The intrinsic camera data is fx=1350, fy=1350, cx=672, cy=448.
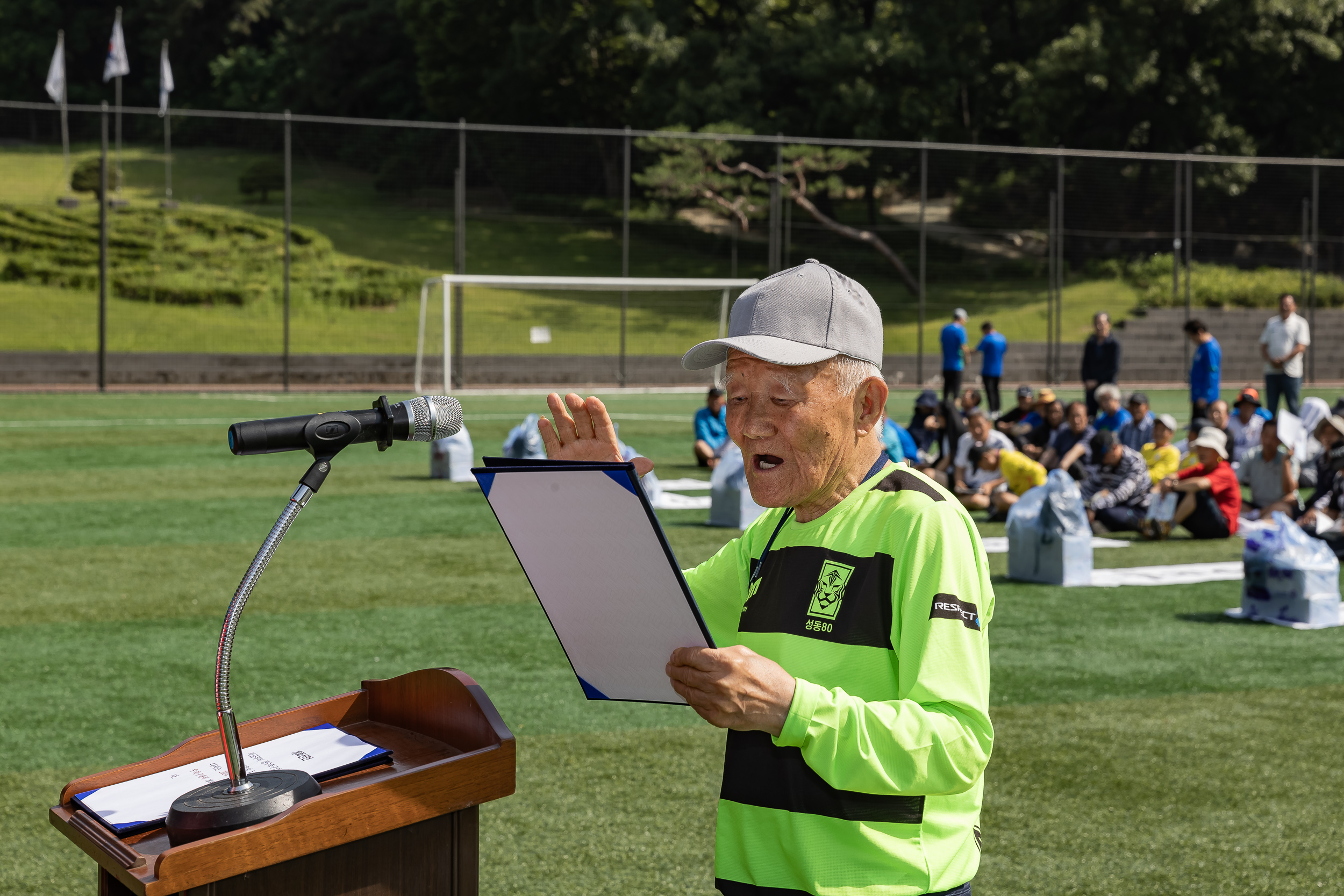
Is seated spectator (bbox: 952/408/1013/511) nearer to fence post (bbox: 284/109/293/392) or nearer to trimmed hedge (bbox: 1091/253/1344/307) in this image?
fence post (bbox: 284/109/293/392)

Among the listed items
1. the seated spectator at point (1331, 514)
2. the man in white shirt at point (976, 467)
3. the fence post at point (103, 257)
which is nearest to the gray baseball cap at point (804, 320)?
the seated spectator at point (1331, 514)

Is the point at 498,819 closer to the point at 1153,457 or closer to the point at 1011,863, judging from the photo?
the point at 1011,863

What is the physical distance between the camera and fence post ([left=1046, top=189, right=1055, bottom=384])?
2920cm

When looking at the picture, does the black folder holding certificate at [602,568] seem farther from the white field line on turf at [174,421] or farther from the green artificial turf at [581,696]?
the white field line on turf at [174,421]

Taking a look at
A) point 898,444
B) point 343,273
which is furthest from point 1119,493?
point 343,273

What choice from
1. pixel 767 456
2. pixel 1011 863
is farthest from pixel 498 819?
pixel 767 456

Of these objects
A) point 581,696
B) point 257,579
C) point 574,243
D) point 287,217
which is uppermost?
point 574,243

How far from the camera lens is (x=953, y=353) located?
67.9ft

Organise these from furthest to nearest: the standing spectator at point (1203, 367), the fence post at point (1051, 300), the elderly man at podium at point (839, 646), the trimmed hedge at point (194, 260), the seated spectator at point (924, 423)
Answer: the trimmed hedge at point (194, 260) → the fence post at point (1051, 300) → the standing spectator at point (1203, 367) → the seated spectator at point (924, 423) → the elderly man at podium at point (839, 646)

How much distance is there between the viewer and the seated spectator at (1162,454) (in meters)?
11.6

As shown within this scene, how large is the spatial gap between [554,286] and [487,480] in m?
27.0

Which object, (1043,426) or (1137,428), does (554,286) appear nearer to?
(1043,426)

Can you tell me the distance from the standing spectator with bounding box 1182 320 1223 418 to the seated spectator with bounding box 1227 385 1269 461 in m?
2.17

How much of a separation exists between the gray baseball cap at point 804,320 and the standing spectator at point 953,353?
1869 centimetres
